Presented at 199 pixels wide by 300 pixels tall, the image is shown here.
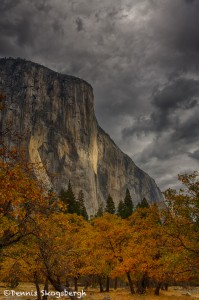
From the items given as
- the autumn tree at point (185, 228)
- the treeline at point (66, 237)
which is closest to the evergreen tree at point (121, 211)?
the treeline at point (66, 237)

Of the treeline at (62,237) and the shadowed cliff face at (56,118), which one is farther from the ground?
the shadowed cliff face at (56,118)

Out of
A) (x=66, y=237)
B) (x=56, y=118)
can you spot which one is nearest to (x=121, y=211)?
(x=66, y=237)

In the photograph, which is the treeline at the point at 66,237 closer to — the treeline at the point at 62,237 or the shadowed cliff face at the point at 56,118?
the treeline at the point at 62,237

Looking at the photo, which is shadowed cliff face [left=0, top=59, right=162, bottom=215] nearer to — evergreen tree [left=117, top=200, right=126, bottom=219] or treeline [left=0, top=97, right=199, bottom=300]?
evergreen tree [left=117, top=200, right=126, bottom=219]

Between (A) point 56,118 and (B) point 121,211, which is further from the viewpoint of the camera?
Answer: (A) point 56,118

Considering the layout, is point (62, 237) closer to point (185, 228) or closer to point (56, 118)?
point (185, 228)

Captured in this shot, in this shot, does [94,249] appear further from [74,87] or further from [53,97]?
[74,87]

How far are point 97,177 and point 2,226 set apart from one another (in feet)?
593

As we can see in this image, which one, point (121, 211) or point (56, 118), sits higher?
point (56, 118)

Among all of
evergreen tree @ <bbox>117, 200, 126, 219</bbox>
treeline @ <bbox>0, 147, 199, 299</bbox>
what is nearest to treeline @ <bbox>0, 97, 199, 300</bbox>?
treeline @ <bbox>0, 147, 199, 299</bbox>

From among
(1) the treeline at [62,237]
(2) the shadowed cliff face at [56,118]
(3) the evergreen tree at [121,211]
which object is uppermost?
(2) the shadowed cliff face at [56,118]

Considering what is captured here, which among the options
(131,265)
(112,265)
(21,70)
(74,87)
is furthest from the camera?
(74,87)

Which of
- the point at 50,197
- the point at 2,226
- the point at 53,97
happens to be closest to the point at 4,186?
the point at 50,197

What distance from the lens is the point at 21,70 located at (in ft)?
582
